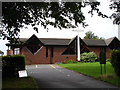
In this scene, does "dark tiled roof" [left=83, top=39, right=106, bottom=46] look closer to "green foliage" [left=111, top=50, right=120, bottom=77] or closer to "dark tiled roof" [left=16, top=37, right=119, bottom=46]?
"dark tiled roof" [left=16, top=37, right=119, bottom=46]

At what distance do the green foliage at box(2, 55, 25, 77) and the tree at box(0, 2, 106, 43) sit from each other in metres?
2.36

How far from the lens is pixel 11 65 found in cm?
1689

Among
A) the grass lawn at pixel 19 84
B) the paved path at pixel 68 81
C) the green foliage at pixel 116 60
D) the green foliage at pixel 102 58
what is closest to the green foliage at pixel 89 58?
the paved path at pixel 68 81

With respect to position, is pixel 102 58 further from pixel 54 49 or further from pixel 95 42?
pixel 95 42

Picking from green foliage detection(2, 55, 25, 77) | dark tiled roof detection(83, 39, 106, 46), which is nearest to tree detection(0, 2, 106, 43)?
green foliage detection(2, 55, 25, 77)

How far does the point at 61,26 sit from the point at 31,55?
2938 cm

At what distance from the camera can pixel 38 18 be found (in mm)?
14453

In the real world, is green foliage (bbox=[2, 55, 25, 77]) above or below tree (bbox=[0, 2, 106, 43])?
below

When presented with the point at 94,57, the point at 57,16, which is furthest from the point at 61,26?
the point at 94,57

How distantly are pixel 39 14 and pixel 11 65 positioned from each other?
17.3ft

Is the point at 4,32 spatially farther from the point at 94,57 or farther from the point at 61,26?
the point at 94,57

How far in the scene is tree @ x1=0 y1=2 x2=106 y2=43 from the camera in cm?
1172

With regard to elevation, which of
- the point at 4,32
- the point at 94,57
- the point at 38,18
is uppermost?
the point at 38,18

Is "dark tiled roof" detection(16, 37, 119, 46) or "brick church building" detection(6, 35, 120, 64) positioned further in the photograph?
"dark tiled roof" detection(16, 37, 119, 46)
